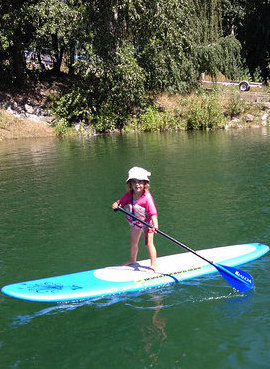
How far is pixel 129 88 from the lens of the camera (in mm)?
23984

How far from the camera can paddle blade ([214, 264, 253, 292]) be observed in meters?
5.70

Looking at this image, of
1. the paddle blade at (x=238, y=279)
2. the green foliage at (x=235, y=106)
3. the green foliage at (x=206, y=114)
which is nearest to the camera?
the paddle blade at (x=238, y=279)

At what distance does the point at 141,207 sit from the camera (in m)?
5.96

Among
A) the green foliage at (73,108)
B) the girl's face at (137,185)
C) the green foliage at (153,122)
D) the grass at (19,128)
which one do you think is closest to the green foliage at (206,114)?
the green foliage at (153,122)

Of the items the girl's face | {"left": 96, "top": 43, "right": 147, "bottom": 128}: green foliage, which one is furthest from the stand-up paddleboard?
{"left": 96, "top": 43, "right": 147, "bottom": 128}: green foliage

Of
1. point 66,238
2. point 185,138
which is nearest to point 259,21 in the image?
point 185,138

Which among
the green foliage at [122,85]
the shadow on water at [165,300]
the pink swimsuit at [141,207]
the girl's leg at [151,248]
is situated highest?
the green foliage at [122,85]

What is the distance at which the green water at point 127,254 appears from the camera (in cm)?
457

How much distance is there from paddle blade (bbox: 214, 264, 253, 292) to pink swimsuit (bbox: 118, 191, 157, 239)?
114cm

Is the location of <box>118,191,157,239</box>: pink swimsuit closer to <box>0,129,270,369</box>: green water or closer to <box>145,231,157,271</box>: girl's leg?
<box>145,231,157,271</box>: girl's leg

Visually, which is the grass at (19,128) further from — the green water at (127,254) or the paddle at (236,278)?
the paddle at (236,278)

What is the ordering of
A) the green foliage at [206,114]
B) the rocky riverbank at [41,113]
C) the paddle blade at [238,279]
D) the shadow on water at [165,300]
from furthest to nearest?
the rocky riverbank at [41,113] → the green foliage at [206,114] → the paddle blade at [238,279] → the shadow on water at [165,300]

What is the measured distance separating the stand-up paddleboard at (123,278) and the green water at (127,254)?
0.13m

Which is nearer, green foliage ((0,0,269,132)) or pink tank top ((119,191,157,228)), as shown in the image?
pink tank top ((119,191,157,228))
